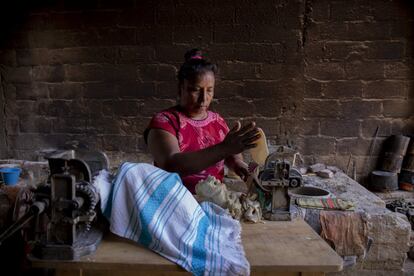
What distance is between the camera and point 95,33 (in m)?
3.93

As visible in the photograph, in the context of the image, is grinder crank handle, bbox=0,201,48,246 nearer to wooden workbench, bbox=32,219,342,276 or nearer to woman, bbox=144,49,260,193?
wooden workbench, bbox=32,219,342,276

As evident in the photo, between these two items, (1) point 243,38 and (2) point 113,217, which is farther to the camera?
(1) point 243,38

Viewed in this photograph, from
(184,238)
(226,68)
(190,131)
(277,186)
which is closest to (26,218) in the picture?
(184,238)

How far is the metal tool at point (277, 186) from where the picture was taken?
1.69 m

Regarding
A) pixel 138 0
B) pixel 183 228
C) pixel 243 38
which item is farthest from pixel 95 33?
pixel 183 228

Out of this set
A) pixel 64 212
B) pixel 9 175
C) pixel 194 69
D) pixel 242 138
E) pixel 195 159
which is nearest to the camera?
pixel 64 212

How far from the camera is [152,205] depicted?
139 centimetres

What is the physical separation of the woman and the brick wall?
5.21ft

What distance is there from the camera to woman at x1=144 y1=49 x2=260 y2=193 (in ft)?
6.32

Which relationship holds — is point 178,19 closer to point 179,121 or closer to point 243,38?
point 243,38

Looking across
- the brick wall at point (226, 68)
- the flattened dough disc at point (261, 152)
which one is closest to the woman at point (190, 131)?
the flattened dough disc at point (261, 152)

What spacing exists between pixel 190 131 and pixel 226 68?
1.81 m

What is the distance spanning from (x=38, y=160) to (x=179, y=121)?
2564mm

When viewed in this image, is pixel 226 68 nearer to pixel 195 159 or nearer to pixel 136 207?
pixel 195 159
